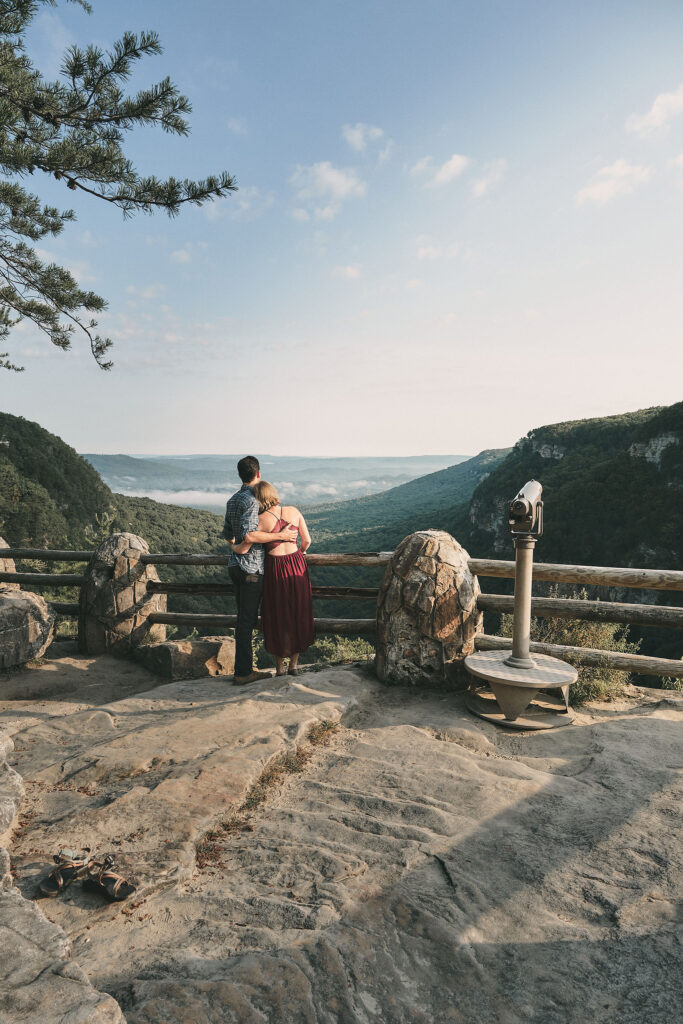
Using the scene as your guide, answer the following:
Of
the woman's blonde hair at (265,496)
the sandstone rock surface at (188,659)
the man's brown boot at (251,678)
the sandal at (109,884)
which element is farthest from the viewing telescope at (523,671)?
the sandstone rock surface at (188,659)

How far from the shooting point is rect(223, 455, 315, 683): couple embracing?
5004mm

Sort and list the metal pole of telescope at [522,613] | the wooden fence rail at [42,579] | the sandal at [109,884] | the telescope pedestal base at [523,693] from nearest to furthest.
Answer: the sandal at [109,884], the telescope pedestal base at [523,693], the metal pole of telescope at [522,613], the wooden fence rail at [42,579]

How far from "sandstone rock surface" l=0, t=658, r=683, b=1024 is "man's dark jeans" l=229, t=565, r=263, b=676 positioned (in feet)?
3.26

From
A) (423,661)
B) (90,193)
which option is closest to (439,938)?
(423,661)

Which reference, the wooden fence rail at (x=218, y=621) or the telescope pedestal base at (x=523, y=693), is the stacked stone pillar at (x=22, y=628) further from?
the telescope pedestal base at (x=523, y=693)

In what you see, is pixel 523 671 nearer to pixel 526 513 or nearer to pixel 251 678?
pixel 526 513

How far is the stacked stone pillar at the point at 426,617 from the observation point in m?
4.63

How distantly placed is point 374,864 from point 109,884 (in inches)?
44.6

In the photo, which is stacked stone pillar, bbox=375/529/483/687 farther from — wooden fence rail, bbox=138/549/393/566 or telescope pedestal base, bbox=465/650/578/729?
wooden fence rail, bbox=138/549/393/566

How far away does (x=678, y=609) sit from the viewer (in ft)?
15.0

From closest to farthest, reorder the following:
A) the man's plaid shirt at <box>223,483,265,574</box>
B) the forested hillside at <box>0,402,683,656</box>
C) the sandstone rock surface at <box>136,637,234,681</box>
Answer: the man's plaid shirt at <box>223,483,265,574</box> → the sandstone rock surface at <box>136,637,234,681</box> → the forested hillside at <box>0,402,683,656</box>

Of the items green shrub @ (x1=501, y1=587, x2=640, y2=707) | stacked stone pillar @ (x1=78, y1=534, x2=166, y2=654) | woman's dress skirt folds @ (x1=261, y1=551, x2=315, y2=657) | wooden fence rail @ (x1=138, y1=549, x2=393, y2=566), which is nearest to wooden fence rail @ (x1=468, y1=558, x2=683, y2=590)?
green shrub @ (x1=501, y1=587, x2=640, y2=707)

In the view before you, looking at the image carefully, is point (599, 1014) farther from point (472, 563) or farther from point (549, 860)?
point (472, 563)

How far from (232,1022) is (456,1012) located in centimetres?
72
